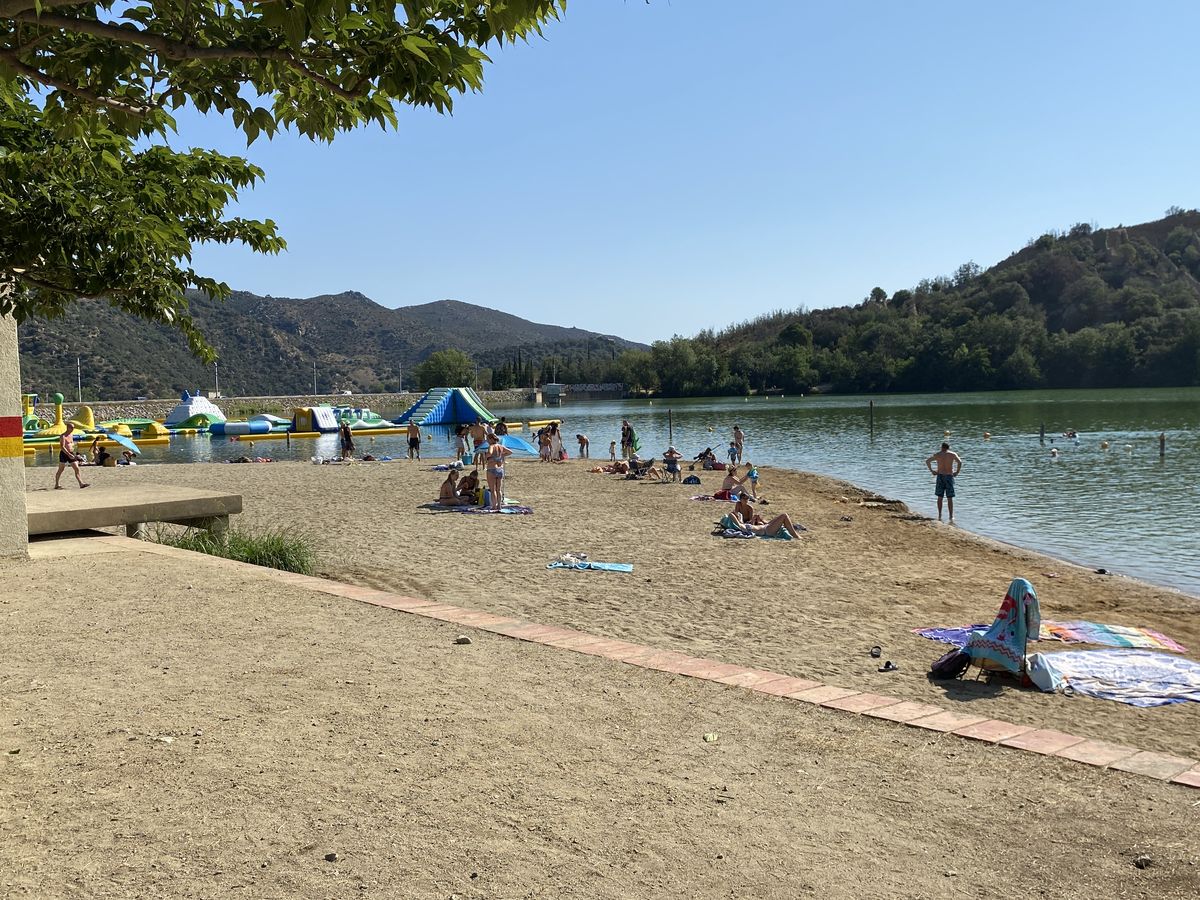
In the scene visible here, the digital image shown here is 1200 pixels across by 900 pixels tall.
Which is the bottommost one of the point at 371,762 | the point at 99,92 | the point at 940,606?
the point at 940,606

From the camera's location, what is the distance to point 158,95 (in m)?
3.83

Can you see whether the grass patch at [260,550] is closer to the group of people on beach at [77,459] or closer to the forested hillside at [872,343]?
the group of people on beach at [77,459]

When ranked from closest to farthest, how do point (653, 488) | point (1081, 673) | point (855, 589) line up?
point (1081, 673) < point (855, 589) < point (653, 488)

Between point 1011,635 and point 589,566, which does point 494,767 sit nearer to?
point 1011,635

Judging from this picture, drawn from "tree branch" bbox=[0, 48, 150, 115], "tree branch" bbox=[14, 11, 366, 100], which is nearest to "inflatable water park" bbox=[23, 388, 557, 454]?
"tree branch" bbox=[0, 48, 150, 115]

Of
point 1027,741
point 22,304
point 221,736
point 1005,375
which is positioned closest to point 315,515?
point 22,304

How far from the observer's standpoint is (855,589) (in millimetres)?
9766

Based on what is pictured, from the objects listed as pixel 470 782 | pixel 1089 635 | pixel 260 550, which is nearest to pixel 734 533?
pixel 1089 635

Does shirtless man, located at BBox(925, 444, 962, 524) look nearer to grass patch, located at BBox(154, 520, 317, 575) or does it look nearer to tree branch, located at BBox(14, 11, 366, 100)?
grass patch, located at BBox(154, 520, 317, 575)

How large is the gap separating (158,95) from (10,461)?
5.62 metres

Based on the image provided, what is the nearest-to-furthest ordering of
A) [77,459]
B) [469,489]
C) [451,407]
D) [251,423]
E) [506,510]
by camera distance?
[506,510] → [469,489] → [77,459] → [251,423] → [451,407]

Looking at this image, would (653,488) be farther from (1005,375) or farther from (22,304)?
(1005,375)

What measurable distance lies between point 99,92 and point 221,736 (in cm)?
255

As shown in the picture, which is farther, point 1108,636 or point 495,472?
point 495,472
